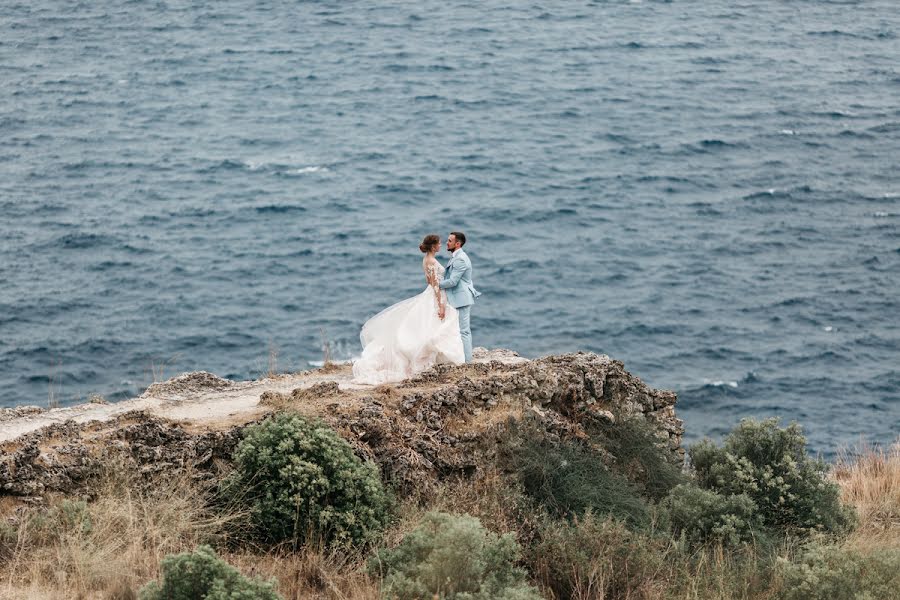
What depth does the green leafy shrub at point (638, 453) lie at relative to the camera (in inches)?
583

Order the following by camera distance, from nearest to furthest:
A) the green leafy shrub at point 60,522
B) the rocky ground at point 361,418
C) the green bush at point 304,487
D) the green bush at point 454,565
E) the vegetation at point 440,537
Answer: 1. the green bush at point 454,565
2. the vegetation at point 440,537
3. the green leafy shrub at point 60,522
4. the green bush at point 304,487
5. the rocky ground at point 361,418

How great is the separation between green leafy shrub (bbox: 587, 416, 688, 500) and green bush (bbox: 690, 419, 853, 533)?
27.1 inches

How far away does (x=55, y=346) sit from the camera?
43.6 m

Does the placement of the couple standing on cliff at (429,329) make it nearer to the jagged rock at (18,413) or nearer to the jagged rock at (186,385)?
the jagged rock at (186,385)

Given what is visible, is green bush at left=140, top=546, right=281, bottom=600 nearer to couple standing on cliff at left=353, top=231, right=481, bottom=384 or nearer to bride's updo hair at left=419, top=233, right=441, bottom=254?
couple standing on cliff at left=353, top=231, right=481, bottom=384

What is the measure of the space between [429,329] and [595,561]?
652 centimetres

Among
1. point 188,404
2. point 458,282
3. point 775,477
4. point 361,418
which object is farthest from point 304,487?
point 775,477

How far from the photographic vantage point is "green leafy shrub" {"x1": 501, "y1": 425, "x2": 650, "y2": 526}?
13148 mm

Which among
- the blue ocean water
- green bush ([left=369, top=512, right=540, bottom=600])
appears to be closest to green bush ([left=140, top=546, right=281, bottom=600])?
green bush ([left=369, top=512, right=540, bottom=600])

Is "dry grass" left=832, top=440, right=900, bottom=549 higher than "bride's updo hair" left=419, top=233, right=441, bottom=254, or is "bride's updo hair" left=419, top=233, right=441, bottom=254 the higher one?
"bride's updo hair" left=419, top=233, right=441, bottom=254

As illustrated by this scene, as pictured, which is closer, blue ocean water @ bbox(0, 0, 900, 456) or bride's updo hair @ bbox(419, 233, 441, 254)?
bride's updo hair @ bbox(419, 233, 441, 254)

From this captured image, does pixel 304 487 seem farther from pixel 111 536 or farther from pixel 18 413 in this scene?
pixel 18 413

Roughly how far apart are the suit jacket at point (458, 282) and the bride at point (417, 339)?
157 millimetres

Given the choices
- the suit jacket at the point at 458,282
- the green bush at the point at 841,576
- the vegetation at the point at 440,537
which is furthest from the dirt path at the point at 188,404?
the green bush at the point at 841,576
